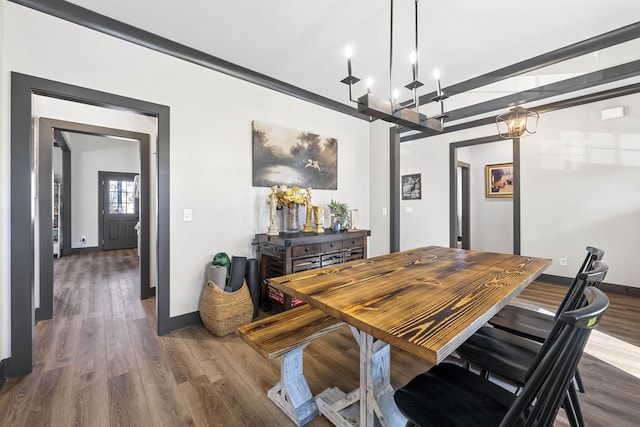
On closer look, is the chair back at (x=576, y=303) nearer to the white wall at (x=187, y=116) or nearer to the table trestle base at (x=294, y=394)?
the table trestle base at (x=294, y=394)

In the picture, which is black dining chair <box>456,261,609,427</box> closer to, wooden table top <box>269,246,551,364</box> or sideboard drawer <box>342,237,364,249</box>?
wooden table top <box>269,246,551,364</box>

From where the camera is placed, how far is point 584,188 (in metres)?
3.71

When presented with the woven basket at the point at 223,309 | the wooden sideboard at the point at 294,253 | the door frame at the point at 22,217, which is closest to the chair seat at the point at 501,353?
the wooden sideboard at the point at 294,253

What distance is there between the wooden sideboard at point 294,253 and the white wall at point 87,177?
6008mm

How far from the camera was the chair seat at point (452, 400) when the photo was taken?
0.93 m

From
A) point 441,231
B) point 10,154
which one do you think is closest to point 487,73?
point 441,231

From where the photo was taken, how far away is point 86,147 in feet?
22.0

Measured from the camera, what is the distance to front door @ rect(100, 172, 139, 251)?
22.9 feet

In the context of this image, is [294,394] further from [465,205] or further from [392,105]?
[465,205]

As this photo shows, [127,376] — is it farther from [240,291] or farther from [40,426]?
[240,291]

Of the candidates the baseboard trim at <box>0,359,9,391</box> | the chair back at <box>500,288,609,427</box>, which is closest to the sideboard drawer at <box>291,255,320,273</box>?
the baseboard trim at <box>0,359,9,391</box>

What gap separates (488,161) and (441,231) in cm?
194

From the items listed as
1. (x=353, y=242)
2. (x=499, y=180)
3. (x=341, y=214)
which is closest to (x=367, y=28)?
(x=341, y=214)

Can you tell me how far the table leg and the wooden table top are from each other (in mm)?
243
